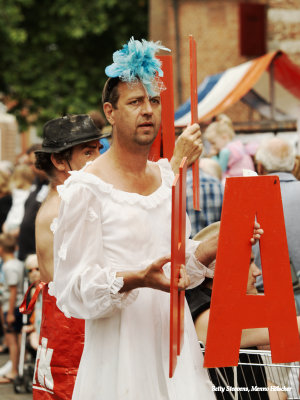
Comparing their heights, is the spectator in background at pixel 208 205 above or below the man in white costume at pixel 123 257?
below

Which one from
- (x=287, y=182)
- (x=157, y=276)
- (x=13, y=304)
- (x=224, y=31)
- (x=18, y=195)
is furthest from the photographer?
(x=224, y=31)

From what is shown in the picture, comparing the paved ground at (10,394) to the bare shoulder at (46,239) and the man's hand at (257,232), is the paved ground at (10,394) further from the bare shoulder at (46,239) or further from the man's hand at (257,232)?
the man's hand at (257,232)

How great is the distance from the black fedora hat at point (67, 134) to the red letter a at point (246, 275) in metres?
1.23

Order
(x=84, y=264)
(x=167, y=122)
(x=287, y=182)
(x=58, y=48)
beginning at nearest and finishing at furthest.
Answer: (x=84, y=264), (x=167, y=122), (x=287, y=182), (x=58, y=48)

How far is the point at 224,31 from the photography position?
13211 mm

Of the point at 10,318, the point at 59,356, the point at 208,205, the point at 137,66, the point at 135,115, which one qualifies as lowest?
the point at 10,318

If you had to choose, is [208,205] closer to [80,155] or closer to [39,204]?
[39,204]

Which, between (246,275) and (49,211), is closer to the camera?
(246,275)

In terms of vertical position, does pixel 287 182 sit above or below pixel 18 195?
above

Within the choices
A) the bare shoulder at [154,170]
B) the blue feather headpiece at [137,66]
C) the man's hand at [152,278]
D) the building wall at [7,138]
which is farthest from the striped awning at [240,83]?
the building wall at [7,138]

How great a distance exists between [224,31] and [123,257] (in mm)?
10637

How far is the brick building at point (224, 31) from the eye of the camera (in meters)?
12.9

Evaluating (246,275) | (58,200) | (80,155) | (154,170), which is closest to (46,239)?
(58,200)

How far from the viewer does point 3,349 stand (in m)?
9.50
